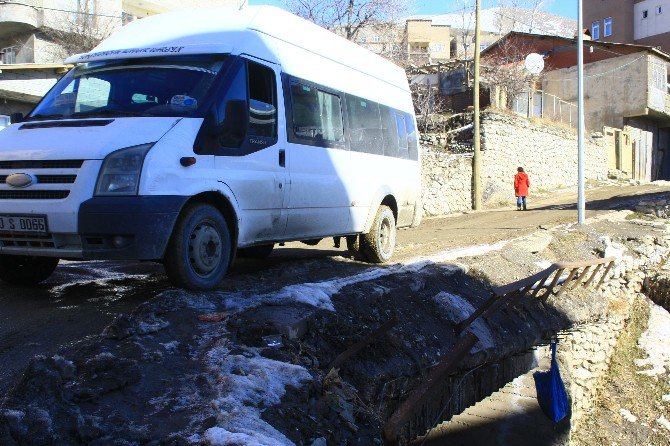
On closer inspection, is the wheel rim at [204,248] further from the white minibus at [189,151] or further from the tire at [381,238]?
the tire at [381,238]

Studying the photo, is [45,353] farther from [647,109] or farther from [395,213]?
[647,109]

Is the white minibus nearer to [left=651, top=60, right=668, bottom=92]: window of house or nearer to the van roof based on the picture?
the van roof

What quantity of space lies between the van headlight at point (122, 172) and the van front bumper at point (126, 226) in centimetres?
7

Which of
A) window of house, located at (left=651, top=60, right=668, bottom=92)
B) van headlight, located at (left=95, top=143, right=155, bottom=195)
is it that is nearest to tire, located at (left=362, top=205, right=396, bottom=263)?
van headlight, located at (left=95, top=143, right=155, bottom=195)

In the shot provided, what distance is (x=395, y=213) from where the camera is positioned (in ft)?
30.6

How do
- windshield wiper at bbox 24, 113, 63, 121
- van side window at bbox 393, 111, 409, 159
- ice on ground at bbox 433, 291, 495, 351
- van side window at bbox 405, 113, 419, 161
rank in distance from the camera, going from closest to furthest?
1. windshield wiper at bbox 24, 113, 63, 121
2. ice on ground at bbox 433, 291, 495, 351
3. van side window at bbox 393, 111, 409, 159
4. van side window at bbox 405, 113, 419, 161

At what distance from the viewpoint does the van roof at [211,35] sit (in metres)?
6.10

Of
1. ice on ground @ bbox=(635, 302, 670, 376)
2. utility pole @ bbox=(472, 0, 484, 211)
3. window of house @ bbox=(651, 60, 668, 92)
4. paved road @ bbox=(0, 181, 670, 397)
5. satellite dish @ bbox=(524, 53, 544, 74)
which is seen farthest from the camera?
window of house @ bbox=(651, 60, 668, 92)

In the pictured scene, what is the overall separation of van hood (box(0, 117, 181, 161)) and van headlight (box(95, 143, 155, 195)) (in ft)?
0.19

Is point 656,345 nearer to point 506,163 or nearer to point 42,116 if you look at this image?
point 42,116

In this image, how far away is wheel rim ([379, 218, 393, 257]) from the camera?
29.5 feet

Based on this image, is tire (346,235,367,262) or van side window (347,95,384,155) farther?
tire (346,235,367,262)

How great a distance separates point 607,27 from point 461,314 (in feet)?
168

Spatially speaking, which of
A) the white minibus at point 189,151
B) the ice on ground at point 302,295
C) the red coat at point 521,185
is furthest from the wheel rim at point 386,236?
the red coat at point 521,185
